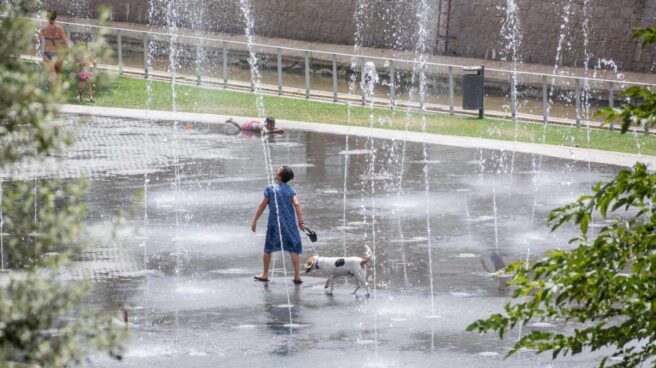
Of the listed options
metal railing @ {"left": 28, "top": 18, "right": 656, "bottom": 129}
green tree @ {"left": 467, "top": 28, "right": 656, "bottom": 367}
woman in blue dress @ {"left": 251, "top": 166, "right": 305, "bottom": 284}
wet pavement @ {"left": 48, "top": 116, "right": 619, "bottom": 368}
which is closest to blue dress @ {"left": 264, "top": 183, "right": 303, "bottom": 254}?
woman in blue dress @ {"left": 251, "top": 166, "right": 305, "bottom": 284}

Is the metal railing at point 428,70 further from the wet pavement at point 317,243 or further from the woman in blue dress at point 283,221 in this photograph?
the woman in blue dress at point 283,221

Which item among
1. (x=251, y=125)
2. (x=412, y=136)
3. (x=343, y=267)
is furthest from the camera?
(x=251, y=125)

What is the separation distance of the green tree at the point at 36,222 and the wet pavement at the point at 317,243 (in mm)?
255

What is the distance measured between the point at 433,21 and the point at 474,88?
12927 millimetres

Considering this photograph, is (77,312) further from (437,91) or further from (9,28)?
(437,91)

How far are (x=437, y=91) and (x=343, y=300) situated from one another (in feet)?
69.5

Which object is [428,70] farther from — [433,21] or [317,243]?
[317,243]

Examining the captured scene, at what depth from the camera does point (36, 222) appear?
17.7 ft

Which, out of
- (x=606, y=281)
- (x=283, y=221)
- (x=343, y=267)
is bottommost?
(x=343, y=267)

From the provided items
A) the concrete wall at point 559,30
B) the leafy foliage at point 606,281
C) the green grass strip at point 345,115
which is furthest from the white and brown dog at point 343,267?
the concrete wall at point 559,30

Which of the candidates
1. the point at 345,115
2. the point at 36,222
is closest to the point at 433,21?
the point at 345,115

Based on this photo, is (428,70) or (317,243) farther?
(428,70)

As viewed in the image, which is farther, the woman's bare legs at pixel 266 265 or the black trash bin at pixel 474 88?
the black trash bin at pixel 474 88

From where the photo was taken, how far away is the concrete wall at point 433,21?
35719mm
